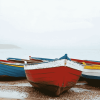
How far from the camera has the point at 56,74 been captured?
5.43 metres

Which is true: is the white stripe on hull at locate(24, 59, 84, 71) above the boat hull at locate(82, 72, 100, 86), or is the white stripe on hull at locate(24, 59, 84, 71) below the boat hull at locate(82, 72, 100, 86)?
above

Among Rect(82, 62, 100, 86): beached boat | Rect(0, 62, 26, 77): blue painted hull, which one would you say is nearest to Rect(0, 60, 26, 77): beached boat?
Rect(0, 62, 26, 77): blue painted hull

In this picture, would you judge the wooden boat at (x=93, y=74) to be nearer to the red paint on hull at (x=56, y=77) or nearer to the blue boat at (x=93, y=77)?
the blue boat at (x=93, y=77)

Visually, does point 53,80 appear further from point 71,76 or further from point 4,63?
point 4,63

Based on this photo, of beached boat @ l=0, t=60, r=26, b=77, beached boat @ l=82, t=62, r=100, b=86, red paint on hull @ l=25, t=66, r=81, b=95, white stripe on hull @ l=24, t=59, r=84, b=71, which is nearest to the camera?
white stripe on hull @ l=24, t=59, r=84, b=71

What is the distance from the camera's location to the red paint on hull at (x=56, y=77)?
538cm

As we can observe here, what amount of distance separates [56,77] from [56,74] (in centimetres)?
15

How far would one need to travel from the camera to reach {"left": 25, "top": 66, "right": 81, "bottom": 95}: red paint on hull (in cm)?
538

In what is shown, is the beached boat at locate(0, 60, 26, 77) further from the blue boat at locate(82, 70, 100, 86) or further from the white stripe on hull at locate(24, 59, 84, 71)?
the blue boat at locate(82, 70, 100, 86)

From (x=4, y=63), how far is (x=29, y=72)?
3.88m

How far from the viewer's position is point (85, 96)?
622cm

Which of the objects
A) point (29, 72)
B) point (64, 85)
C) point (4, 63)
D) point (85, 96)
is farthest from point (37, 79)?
point (4, 63)

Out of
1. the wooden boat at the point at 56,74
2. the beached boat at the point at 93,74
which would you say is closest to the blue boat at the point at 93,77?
the beached boat at the point at 93,74

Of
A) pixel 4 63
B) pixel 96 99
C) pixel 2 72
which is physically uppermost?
pixel 4 63
